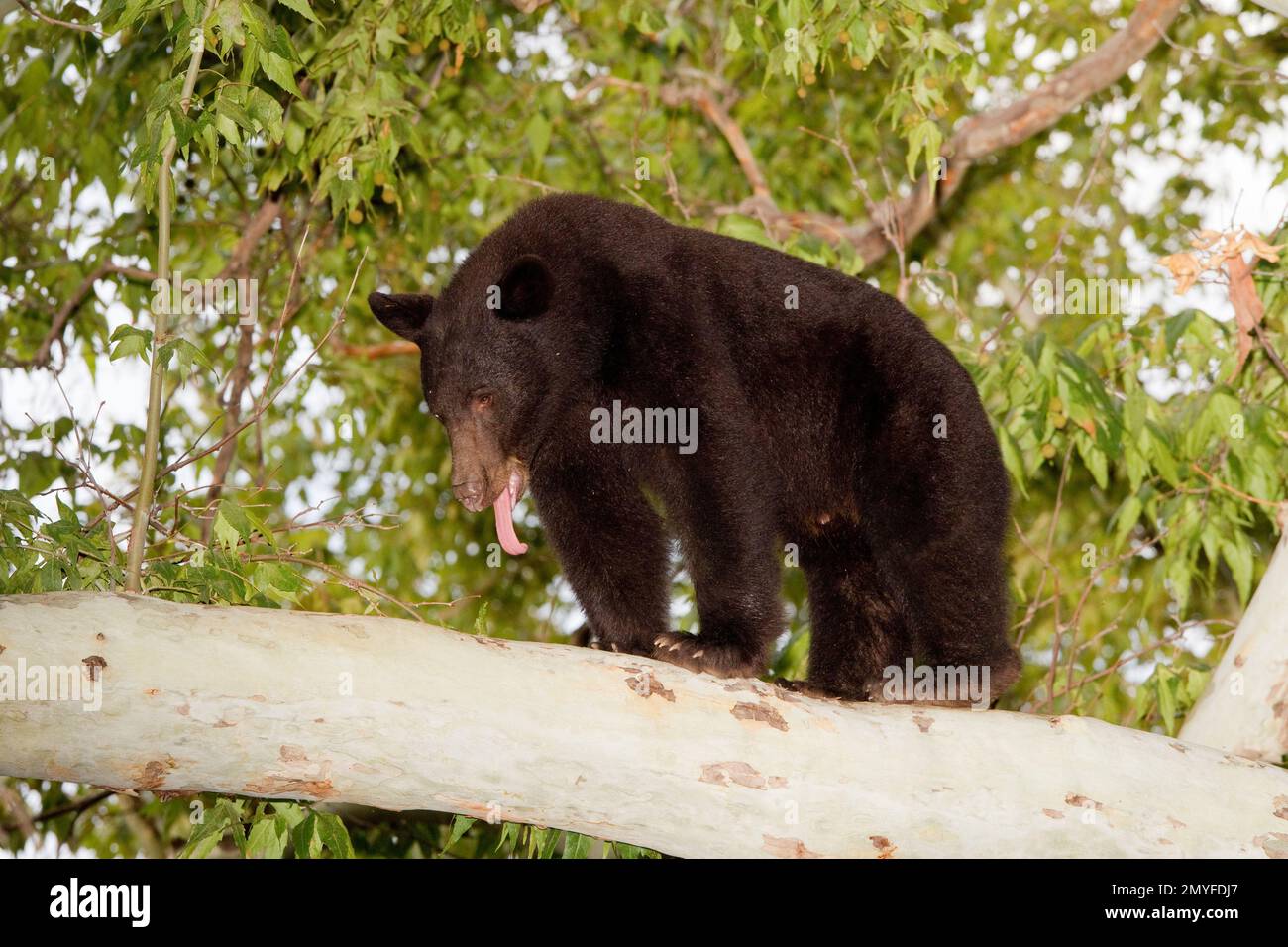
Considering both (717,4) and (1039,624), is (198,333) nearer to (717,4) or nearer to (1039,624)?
(717,4)

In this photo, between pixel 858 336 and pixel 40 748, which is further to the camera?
pixel 858 336

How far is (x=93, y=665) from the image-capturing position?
11.7ft

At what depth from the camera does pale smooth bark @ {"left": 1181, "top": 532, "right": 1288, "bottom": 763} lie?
5.53m

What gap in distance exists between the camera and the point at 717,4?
11.5m

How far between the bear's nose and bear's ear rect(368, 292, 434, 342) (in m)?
0.78

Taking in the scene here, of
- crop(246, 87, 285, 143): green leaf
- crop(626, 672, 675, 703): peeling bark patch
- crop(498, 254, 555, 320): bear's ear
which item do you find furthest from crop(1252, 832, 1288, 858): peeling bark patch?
crop(246, 87, 285, 143): green leaf

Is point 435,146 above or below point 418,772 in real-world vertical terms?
above

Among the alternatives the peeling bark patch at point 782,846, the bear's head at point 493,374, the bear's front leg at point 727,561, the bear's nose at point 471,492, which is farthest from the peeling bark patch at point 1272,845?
the bear's nose at point 471,492

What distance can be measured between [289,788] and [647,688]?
46.7 inches

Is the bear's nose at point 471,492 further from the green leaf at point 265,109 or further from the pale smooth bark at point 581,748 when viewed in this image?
the green leaf at point 265,109

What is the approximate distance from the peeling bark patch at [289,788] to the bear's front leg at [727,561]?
1786mm

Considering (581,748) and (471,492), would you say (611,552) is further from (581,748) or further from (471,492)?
(581,748)

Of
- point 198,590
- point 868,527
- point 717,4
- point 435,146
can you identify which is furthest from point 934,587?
point 717,4
